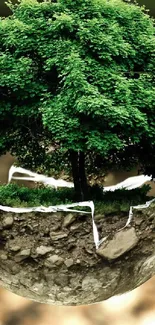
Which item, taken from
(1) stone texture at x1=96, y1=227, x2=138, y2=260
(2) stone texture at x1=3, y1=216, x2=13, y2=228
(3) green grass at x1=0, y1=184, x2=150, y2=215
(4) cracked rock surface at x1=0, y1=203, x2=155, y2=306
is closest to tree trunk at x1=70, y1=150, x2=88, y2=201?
(3) green grass at x1=0, y1=184, x2=150, y2=215

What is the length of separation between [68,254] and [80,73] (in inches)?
49.8

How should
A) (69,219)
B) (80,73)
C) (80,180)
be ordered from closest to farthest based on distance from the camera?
(80,73) → (69,219) → (80,180)

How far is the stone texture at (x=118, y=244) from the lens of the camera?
3166mm

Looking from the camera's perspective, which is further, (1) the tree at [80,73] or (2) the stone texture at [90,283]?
(2) the stone texture at [90,283]

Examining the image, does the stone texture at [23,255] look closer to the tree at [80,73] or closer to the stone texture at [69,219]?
the stone texture at [69,219]

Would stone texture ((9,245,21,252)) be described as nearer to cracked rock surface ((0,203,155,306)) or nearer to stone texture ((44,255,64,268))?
cracked rock surface ((0,203,155,306))

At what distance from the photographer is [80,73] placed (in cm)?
265

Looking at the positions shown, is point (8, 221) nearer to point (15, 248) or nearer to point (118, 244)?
point (15, 248)

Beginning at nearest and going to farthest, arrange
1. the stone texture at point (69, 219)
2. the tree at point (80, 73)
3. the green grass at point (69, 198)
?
the tree at point (80, 73) → the stone texture at point (69, 219) → the green grass at point (69, 198)

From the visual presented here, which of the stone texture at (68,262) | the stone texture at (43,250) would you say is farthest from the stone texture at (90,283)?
the stone texture at (43,250)

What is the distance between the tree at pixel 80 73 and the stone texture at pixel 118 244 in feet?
2.08

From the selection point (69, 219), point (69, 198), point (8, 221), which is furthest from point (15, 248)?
point (69, 198)

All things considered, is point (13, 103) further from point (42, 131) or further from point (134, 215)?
point (134, 215)

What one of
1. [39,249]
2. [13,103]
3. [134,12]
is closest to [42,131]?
[13,103]
